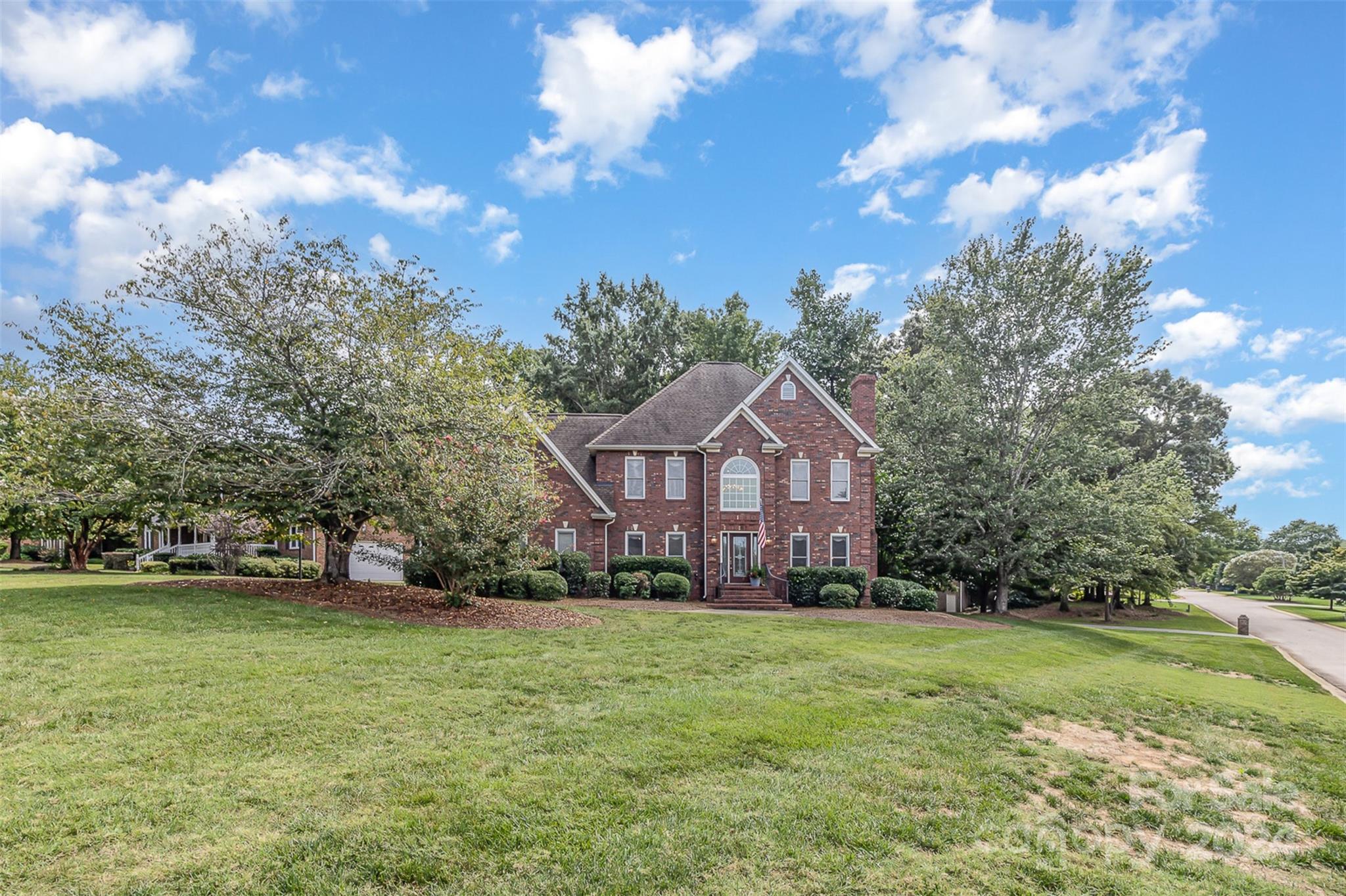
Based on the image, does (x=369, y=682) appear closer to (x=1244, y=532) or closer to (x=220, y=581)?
(x=220, y=581)

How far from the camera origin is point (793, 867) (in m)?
4.41

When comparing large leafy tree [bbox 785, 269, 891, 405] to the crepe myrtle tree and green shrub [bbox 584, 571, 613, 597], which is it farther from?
the crepe myrtle tree

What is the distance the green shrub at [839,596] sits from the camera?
886 inches

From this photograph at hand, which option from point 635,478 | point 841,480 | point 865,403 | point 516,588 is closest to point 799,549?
point 841,480

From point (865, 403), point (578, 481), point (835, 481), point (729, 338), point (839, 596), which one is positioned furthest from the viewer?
point (729, 338)

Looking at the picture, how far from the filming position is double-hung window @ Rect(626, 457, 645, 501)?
2569 centimetres

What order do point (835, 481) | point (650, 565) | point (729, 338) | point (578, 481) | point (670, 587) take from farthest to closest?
point (729, 338) → point (835, 481) → point (578, 481) → point (650, 565) → point (670, 587)

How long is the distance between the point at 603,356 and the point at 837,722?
116ft

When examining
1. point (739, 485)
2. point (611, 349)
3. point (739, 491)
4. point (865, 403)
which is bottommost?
point (739, 491)

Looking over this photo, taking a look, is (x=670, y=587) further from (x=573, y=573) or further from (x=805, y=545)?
(x=805, y=545)

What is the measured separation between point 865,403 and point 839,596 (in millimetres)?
7875

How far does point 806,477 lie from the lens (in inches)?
1006

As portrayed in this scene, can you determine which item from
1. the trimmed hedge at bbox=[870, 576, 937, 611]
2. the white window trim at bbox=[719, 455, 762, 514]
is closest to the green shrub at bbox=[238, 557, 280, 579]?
the white window trim at bbox=[719, 455, 762, 514]

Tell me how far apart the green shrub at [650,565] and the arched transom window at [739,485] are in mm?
2723
